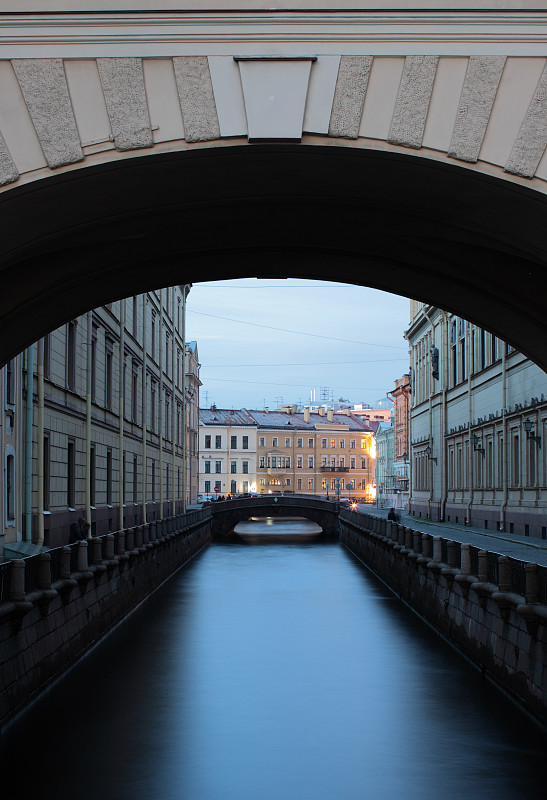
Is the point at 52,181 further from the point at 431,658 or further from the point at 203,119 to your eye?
the point at 431,658

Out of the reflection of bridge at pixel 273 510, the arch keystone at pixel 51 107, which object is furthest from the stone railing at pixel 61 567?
the reflection of bridge at pixel 273 510

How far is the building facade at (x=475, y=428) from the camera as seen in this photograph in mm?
30672

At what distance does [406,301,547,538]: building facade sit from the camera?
101ft

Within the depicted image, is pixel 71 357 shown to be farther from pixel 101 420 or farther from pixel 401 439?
pixel 401 439

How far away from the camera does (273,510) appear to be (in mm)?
69812

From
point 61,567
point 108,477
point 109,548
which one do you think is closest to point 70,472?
point 108,477

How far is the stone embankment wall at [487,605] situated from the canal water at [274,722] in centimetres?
41

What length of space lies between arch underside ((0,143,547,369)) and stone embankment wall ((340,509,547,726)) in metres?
3.31

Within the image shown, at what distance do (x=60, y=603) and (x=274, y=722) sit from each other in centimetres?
386

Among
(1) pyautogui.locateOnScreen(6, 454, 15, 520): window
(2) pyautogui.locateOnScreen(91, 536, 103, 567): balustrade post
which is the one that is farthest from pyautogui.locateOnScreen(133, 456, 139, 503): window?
(2) pyautogui.locateOnScreen(91, 536, 103, 567): balustrade post

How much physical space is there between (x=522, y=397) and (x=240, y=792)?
75.3 ft

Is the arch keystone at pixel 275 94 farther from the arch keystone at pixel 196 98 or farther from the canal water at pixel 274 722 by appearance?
the canal water at pixel 274 722

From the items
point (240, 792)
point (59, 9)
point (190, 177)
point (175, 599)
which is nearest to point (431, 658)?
point (240, 792)

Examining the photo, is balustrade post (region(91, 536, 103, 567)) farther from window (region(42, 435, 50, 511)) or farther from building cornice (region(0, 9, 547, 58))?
building cornice (region(0, 9, 547, 58))
